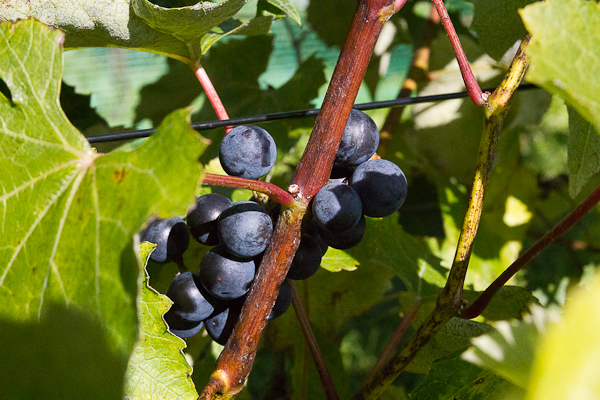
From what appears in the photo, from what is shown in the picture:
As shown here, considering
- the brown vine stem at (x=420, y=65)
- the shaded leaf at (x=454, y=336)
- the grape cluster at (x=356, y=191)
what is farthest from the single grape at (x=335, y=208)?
the brown vine stem at (x=420, y=65)

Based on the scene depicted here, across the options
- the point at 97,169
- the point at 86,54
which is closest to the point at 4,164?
the point at 97,169

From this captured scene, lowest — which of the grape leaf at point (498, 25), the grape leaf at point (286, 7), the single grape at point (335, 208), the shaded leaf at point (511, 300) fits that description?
the single grape at point (335, 208)

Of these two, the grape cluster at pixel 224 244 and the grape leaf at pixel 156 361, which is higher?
the grape cluster at pixel 224 244

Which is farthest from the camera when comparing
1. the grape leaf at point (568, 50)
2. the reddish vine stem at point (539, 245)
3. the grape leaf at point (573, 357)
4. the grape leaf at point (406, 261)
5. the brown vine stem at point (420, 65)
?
the brown vine stem at point (420, 65)

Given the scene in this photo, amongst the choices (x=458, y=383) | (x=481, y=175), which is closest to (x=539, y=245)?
(x=481, y=175)

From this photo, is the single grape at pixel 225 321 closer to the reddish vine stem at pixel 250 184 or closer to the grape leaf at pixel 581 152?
the reddish vine stem at pixel 250 184

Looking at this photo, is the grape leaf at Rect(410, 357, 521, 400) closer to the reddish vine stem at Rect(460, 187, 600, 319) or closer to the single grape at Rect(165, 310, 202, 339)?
the reddish vine stem at Rect(460, 187, 600, 319)

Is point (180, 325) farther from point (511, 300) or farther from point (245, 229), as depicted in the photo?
point (511, 300)
